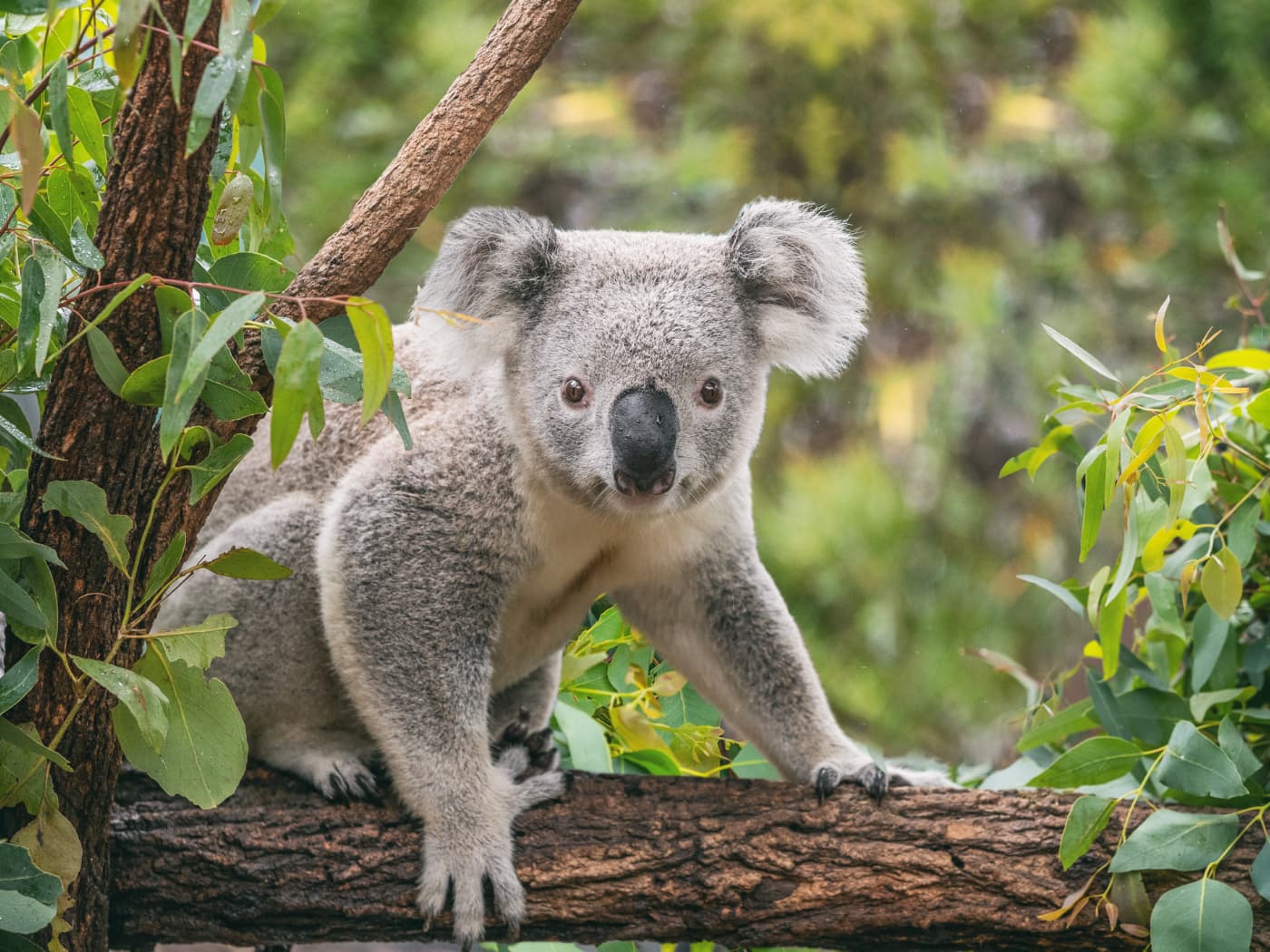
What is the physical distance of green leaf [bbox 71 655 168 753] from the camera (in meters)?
1.50

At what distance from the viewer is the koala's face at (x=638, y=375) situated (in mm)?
2166

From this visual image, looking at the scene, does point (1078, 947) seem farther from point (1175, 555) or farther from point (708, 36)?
point (708, 36)

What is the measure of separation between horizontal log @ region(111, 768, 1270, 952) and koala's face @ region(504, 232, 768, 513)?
597 mm

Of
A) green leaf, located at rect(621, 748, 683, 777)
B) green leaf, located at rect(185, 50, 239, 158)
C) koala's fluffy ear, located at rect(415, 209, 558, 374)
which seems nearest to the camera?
green leaf, located at rect(185, 50, 239, 158)

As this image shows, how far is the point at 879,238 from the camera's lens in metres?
6.12

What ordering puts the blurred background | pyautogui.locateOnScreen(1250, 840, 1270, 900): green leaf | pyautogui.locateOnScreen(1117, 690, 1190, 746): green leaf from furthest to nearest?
the blurred background, pyautogui.locateOnScreen(1117, 690, 1190, 746): green leaf, pyautogui.locateOnScreen(1250, 840, 1270, 900): green leaf

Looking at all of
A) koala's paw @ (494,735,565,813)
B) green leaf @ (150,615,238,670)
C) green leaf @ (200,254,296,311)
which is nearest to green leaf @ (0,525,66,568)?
green leaf @ (150,615,238,670)

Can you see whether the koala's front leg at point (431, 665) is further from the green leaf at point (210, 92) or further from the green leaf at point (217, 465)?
the green leaf at point (210, 92)

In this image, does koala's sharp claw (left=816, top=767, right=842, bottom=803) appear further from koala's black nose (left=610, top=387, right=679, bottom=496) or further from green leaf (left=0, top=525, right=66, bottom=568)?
green leaf (left=0, top=525, right=66, bottom=568)

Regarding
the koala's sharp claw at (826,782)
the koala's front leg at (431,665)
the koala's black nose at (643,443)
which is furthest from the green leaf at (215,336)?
the koala's sharp claw at (826,782)

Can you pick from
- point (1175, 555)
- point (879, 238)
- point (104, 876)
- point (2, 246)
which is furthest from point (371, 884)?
point (879, 238)

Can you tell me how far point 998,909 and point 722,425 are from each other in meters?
0.94

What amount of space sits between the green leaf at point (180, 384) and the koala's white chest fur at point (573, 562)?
109 cm

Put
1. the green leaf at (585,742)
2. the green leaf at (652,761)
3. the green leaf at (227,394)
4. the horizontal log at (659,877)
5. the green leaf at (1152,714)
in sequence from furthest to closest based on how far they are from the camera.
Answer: the green leaf at (652,761) → the green leaf at (585,742) → the green leaf at (1152,714) → the horizontal log at (659,877) → the green leaf at (227,394)
